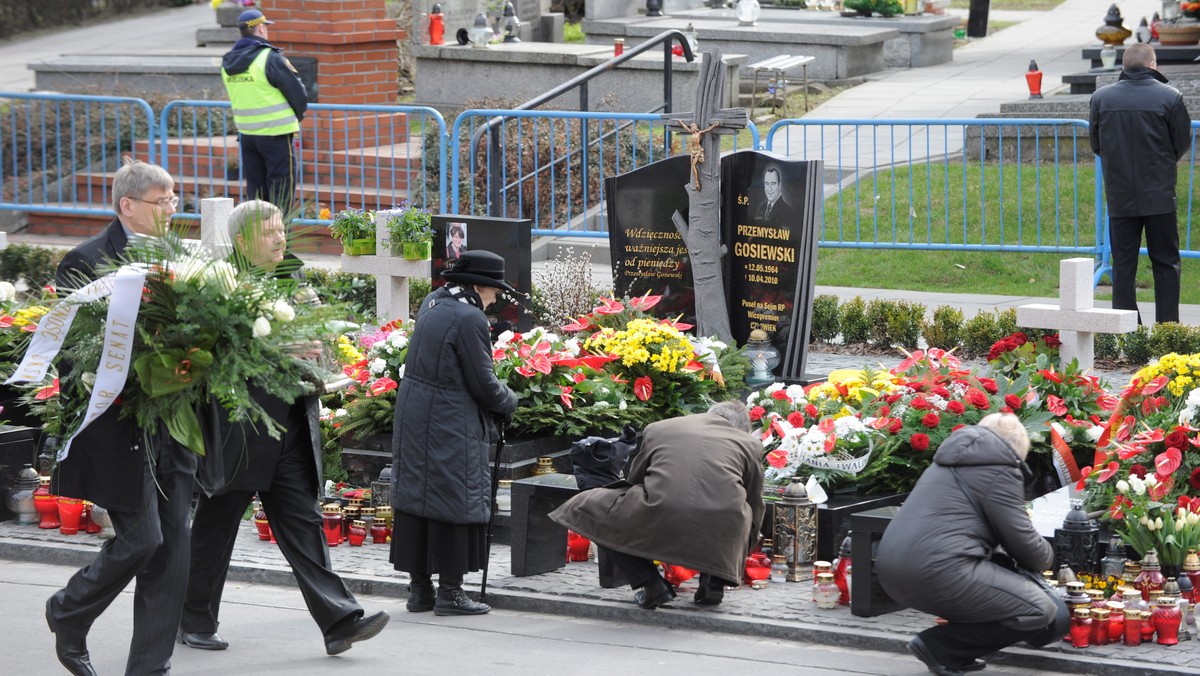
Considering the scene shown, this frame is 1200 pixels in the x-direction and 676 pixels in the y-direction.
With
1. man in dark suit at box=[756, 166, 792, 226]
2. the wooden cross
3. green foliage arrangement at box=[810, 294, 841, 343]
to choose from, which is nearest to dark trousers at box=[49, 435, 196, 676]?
the wooden cross

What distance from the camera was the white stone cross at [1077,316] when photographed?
9148 millimetres

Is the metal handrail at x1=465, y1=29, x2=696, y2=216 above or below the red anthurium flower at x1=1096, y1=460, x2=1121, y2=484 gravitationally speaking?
above

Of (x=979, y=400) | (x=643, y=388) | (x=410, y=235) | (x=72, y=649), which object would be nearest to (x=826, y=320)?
(x=410, y=235)

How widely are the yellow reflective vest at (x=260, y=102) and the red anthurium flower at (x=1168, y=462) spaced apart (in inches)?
339

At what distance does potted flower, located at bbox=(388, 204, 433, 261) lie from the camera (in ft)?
36.8

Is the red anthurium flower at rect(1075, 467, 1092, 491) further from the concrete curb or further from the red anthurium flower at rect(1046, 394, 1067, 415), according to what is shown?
the concrete curb

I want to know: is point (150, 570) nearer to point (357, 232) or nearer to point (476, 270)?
point (476, 270)

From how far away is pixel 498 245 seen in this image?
10562mm

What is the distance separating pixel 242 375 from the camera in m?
5.79

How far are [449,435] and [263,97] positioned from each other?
7.54 m

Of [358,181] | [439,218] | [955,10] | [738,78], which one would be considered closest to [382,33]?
[358,181]

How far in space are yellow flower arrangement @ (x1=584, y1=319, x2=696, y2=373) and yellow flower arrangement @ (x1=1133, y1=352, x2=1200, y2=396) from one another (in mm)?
2416

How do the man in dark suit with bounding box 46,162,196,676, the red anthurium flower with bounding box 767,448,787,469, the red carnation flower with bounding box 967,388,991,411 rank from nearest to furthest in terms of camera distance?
1. the man in dark suit with bounding box 46,162,196,676
2. the red anthurium flower with bounding box 767,448,787,469
3. the red carnation flower with bounding box 967,388,991,411

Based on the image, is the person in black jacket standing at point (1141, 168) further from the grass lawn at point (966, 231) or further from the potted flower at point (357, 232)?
the potted flower at point (357, 232)
